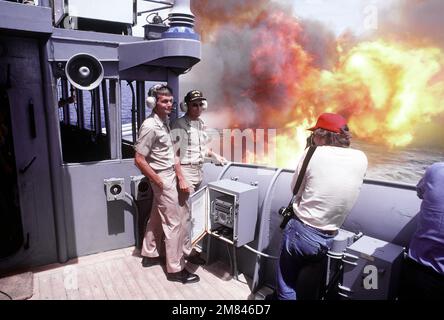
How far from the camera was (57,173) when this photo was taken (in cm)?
390

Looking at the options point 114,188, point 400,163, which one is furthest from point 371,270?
point 400,163

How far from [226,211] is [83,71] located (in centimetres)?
248

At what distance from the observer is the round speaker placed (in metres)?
3.74

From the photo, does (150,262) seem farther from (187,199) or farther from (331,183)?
(331,183)

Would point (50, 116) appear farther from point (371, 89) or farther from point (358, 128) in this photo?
point (358, 128)

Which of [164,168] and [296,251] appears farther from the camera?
[164,168]

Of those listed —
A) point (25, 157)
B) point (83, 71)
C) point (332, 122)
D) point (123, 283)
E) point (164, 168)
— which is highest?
point (83, 71)

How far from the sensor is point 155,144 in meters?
3.59

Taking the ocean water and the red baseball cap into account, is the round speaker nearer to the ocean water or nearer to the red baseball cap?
the red baseball cap

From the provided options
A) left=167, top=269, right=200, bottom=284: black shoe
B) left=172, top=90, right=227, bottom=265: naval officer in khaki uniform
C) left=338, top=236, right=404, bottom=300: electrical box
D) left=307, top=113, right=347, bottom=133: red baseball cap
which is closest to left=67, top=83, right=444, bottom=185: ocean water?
left=172, top=90, right=227, bottom=265: naval officer in khaki uniform

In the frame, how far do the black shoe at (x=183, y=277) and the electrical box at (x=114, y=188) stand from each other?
52.6 inches

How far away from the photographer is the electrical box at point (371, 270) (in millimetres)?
2270

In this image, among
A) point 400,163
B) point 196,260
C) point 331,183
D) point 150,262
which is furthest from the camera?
point 400,163
